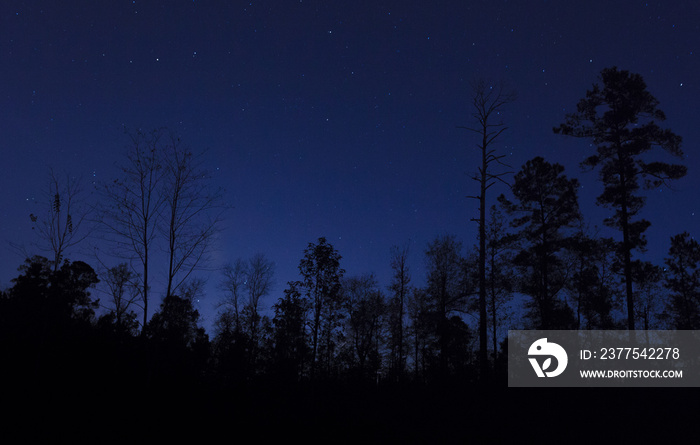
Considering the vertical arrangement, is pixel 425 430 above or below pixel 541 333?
below

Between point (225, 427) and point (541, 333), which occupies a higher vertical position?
point (541, 333)

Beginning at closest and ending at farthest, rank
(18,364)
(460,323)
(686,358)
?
1. (18,364)
2. (686,358)
3. (460,323)

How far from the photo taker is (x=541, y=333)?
2567cm

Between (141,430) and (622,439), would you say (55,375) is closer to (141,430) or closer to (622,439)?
(141,430)

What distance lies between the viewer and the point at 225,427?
38.3ft

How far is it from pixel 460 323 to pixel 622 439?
1035 inches

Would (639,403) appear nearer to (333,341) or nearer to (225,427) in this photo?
(225,427)

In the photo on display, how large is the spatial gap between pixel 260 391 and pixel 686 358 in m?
26.1

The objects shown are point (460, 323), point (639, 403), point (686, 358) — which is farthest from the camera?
point (460, 323)

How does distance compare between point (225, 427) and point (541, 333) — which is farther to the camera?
point (541, 333)

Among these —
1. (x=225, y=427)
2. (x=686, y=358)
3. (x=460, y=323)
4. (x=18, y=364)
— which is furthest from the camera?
(x=460, y=323)

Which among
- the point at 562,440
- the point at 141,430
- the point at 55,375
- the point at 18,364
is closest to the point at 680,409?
the point at 562,440

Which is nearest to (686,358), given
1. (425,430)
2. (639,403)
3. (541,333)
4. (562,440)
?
(541,333)

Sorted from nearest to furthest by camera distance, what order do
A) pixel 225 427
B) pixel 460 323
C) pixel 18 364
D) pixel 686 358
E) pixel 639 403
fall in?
pixel 225 427 < pixel 18 364 < pixel 639 403 < pixel 686 358 < pixel 460 323
